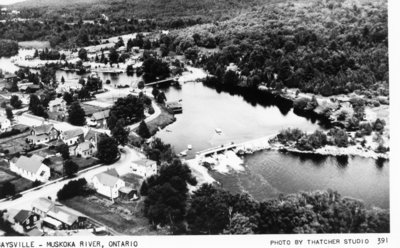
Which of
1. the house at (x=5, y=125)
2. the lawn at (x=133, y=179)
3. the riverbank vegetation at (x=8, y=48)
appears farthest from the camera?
the riverbank vegetation at (x=8, y=48)

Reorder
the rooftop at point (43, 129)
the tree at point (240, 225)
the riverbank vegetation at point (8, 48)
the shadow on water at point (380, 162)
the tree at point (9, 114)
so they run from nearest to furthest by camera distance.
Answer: the tree at point (240, 225)
the shadow on water at point (380, 162)
the rooftop at point (43, 129)
the tree at point (9, 114)
the riverbank vegetation at point (8, 48)

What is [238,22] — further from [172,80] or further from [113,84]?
[113,84]

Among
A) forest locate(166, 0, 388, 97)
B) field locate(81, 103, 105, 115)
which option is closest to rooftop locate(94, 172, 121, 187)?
field locate(81, 103, 105, 115)

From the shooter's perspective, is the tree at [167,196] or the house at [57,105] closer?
the tree at [167,196]

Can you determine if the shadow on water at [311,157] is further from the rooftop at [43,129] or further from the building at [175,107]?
the rooftop at [43,129]

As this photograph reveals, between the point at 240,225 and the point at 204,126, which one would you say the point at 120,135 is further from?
the point at 240,225

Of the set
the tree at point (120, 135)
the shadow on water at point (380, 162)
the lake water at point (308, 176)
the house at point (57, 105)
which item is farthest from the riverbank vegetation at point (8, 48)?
the shadow on water at point (380, 162)
